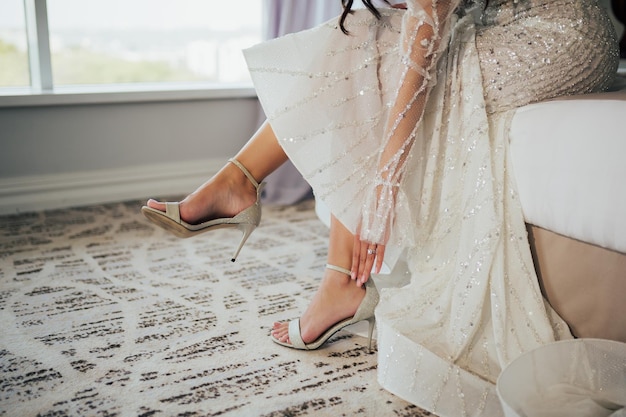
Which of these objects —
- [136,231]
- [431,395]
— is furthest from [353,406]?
[136,231]

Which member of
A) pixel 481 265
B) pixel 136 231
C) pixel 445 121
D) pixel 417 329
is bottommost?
pixel 136 231

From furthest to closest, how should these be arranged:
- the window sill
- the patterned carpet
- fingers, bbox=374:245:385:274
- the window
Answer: the window < the window sill < fingers, bbox=374:245:385:274 < the patterned carpet

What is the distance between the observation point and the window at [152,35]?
249cm

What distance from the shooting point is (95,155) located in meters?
2.31

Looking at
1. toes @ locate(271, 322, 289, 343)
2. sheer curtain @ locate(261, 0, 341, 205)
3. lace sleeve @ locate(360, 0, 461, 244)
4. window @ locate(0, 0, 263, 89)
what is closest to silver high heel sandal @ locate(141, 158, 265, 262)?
toes @ locate(271, 322, 289, 343)

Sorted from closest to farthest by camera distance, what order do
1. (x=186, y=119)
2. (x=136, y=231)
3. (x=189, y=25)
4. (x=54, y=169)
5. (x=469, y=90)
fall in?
(x=469, y=90) < (x=136, y=231) < (x=54, y=169) < (x=186, y=119) < (x=189, y=25)

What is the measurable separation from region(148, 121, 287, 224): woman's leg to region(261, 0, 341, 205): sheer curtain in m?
0.96

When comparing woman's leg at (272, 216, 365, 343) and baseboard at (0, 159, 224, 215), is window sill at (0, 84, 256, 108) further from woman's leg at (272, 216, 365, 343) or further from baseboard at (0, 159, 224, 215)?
woman's leg at (272, 216, 365, 343)

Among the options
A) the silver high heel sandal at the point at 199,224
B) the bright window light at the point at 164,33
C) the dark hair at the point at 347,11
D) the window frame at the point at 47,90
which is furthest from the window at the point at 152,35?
the dark hair at the point at 347,11

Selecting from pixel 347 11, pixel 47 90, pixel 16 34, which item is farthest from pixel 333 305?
pixel 16 34

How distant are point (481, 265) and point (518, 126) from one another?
26 centimetres

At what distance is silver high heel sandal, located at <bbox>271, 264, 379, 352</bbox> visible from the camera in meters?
1.24

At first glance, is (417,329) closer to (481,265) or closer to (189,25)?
(481,265)

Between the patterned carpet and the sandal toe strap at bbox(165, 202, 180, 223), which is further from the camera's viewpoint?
the sandal toe strap at bbox(165, 202, 180, 223)
